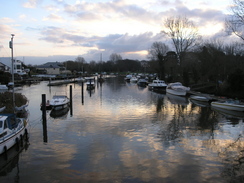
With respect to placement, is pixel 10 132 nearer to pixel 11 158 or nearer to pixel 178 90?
pixel 11 158

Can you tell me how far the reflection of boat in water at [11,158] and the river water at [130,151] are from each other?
A: 0.06m

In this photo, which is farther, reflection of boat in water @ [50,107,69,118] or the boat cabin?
reflection of boat in water @ [50,107,69,118]

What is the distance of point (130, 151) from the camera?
577 inches

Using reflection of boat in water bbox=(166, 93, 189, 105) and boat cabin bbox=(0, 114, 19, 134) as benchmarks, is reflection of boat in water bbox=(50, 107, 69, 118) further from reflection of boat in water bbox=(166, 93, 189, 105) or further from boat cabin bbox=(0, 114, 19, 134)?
reflection of boat in water bbox=(166, 93, 189, 105)

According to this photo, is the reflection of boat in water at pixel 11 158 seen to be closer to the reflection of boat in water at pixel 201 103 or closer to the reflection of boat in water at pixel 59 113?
the reflection of boat in water at pixel 59 113

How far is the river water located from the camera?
37.8 feet

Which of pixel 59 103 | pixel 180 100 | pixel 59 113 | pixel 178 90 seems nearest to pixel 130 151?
pixel 59 113

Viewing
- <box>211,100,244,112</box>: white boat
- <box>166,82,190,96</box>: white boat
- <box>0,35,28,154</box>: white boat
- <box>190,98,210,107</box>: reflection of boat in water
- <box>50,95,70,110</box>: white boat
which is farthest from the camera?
<box>166,82,190,96</box>: white boat

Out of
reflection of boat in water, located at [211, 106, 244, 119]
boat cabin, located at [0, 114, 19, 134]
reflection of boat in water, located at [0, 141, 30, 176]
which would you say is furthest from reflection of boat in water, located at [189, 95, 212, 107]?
reflection of boat in water, located at [0, 141, 30, 176]

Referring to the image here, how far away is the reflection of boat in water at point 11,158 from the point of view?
1237cm

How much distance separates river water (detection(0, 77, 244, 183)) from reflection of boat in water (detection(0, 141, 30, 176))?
60 millimetres

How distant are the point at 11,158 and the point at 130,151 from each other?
7.17 meters

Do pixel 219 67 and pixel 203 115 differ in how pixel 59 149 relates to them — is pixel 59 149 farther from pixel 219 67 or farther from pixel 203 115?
pixel 219 67

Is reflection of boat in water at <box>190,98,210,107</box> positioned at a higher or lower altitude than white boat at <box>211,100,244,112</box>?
lower
